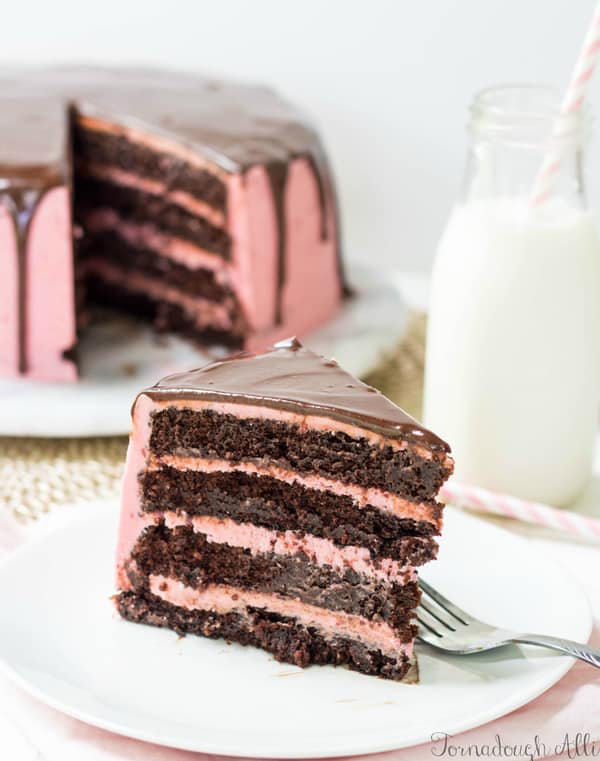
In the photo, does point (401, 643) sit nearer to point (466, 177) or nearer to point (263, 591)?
point (263, 591)

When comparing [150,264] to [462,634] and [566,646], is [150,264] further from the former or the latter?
[566,646]

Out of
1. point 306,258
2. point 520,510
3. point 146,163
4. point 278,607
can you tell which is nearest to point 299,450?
point 278,607

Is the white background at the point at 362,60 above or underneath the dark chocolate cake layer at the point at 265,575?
above

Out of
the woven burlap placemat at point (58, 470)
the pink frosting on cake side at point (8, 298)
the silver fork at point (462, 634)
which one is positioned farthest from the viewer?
the pink frosting on cake side at point (8, 298)

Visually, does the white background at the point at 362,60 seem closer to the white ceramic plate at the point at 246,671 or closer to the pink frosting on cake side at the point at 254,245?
the pink frosting on cake side at the point at 254,245

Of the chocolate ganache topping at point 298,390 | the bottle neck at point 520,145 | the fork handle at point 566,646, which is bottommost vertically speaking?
the fork handle at point 566,646

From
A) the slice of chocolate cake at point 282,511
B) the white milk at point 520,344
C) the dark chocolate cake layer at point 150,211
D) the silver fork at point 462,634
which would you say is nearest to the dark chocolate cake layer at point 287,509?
the slice of chocolate cake at point 282,511

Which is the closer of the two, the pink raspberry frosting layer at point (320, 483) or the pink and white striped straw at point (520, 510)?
the pink raspberry frosting layer at point (320, 483)
